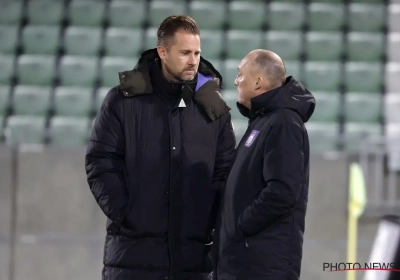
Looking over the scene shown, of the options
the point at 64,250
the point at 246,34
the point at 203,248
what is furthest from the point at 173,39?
the point at 246,34

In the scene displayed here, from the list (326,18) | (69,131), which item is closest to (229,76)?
(326,18)

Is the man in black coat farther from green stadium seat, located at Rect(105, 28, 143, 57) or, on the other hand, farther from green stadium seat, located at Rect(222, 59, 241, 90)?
green stadium seat, located at Rect(105, 28, 143, 57)

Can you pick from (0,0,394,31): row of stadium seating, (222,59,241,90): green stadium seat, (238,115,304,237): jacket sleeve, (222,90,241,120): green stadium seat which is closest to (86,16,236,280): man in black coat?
(238,115,304,237): jacket sleeve

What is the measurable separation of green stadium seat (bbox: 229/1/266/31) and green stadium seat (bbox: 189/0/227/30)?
0.08 m

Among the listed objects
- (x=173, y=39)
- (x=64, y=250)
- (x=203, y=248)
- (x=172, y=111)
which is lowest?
(x=64, y=250)

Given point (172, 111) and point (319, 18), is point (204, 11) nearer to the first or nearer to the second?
point (319, 18)

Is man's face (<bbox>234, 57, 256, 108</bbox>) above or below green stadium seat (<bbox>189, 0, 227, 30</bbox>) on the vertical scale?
below

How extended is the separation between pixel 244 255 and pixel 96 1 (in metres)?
4.67

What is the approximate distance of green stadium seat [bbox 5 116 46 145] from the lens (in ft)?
16.0

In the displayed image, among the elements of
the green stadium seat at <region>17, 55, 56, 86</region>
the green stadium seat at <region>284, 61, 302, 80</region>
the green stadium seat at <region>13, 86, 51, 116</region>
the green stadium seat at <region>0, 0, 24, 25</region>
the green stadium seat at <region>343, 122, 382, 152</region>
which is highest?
the green stadium seat at <region>0, 0, 24, 25</region>

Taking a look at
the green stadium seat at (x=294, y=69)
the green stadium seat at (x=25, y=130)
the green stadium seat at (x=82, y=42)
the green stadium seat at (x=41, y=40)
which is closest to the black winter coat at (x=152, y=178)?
Result: the green stadium seat at (x=25, y=130)

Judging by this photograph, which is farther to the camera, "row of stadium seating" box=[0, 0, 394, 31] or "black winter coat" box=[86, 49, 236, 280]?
"row of stadium seating" box=[0, 0, 394, 31]

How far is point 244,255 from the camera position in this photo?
2285mm

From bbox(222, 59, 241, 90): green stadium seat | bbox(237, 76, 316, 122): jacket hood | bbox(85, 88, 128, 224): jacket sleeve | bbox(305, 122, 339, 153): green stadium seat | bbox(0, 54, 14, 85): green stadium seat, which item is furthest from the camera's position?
bbox(0, 54, 14, 85): green stadium seat
